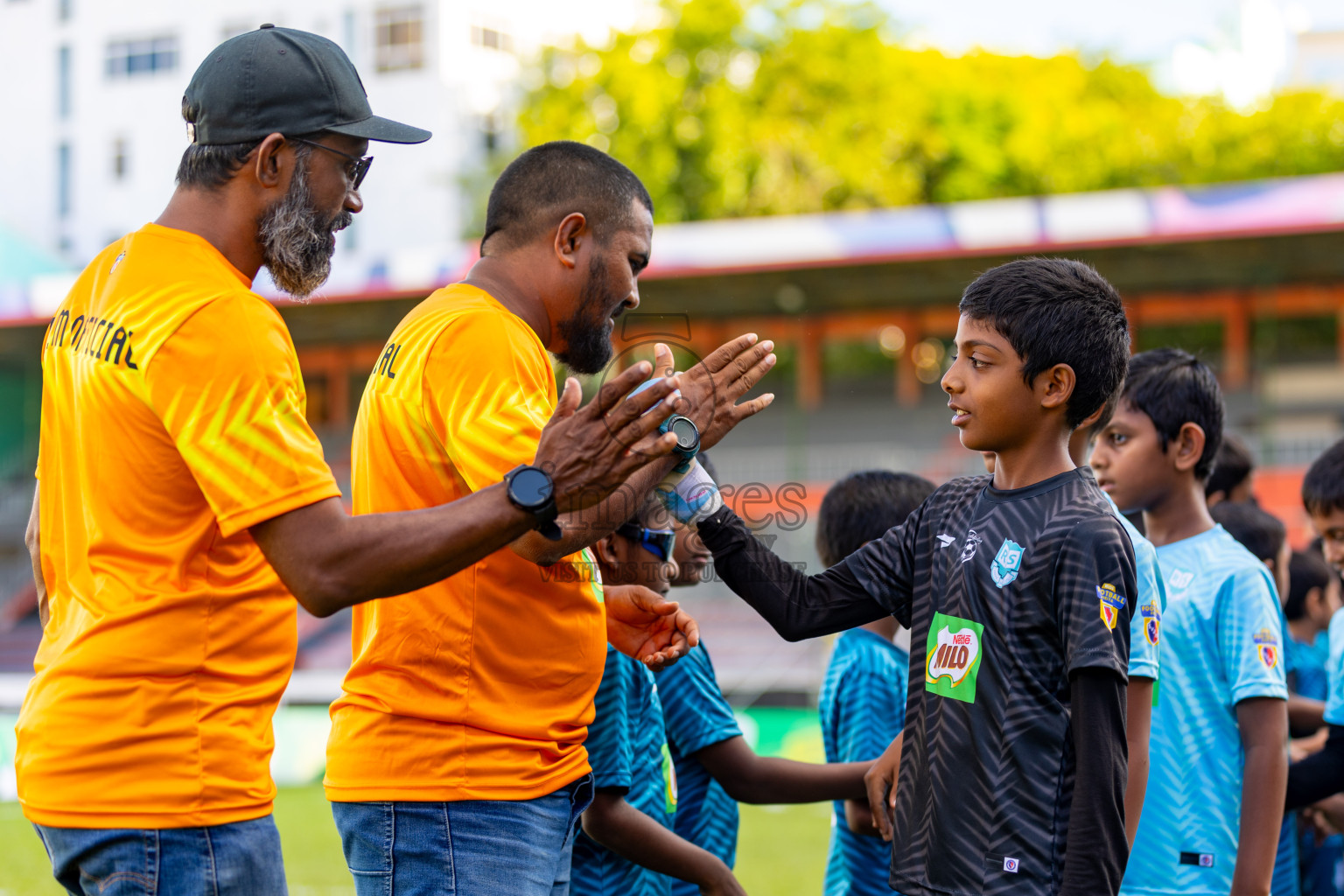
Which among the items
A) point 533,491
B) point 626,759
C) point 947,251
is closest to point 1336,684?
point 626,759

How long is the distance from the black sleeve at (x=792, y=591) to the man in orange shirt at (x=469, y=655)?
0.28 m

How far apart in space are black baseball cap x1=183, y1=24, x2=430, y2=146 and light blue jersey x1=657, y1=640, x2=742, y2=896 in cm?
151

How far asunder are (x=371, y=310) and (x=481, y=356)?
1745 cm

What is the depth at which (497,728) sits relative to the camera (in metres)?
2.22

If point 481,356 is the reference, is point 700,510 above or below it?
below

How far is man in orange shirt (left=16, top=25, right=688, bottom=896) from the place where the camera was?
6.28 feet

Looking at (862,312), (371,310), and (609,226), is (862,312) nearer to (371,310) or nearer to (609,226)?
(371,310)

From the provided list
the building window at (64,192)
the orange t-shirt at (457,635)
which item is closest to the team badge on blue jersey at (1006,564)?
the orange t-shirt at (457,635)

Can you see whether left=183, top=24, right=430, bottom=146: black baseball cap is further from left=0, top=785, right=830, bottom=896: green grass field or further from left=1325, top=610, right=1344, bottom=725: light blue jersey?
left=0, top=785, right=830, bottom=896: green grass field

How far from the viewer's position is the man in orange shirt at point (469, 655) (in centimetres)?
218

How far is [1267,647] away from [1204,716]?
221 mm

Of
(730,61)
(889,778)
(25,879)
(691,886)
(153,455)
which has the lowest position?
(25,879)

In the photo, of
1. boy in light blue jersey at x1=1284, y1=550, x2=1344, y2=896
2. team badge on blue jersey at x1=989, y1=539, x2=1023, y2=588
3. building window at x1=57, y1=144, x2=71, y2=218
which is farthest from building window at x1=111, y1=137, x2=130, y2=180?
team badge on blue jersey at x1=989, y1=539, x2=1023, y2=588

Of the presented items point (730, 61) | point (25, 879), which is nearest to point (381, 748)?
point (25, 879)
